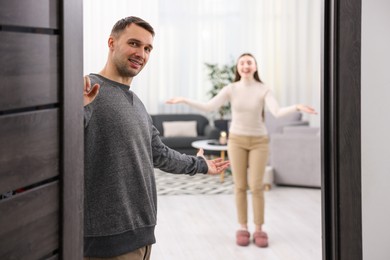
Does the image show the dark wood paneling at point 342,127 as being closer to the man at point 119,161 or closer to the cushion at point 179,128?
the man at point 119,161

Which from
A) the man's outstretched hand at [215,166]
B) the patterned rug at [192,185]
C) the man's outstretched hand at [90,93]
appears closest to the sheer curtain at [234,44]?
the patterned rug at [192,185]

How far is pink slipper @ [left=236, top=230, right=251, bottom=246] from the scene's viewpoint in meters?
3.85

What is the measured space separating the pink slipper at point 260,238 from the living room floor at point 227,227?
4cm

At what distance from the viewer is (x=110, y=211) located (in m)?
1.88

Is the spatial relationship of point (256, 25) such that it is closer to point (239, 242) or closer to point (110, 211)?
point (239, 242)

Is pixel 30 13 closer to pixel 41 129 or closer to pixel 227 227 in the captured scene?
pixel 41 129

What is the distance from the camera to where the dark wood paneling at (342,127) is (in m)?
2.09

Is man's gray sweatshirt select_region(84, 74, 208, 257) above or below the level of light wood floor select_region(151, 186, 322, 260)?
above

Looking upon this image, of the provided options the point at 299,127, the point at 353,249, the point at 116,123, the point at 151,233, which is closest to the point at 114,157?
the point at 116,123

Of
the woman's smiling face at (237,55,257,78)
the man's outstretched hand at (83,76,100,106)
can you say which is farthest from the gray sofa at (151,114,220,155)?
the man's outstretched hand at (83,76,100,106)

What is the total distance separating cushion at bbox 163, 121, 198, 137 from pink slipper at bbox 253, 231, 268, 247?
3.42 m
